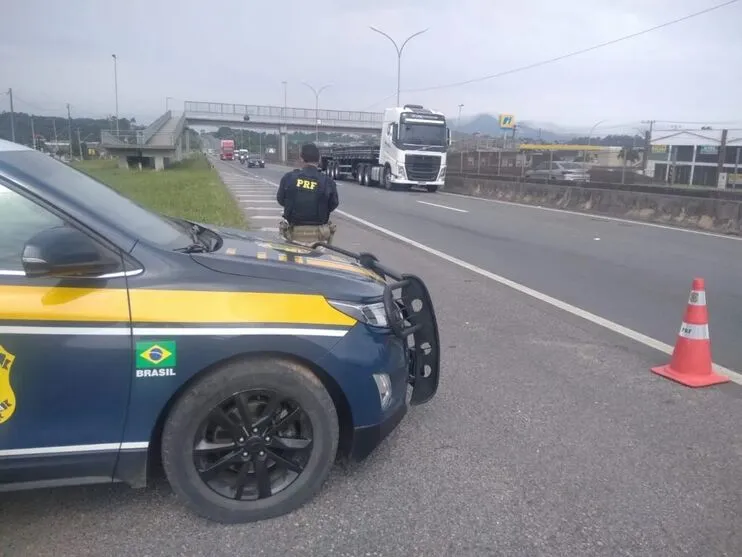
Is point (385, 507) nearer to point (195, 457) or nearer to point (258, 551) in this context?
point (258, 551)

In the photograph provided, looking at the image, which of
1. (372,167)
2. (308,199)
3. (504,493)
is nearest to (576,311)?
(308,199)

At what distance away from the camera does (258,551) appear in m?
2.94

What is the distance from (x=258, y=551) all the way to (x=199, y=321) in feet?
3.44

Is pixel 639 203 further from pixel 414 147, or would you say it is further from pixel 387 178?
pixel 387 178

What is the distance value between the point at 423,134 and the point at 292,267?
27808mm

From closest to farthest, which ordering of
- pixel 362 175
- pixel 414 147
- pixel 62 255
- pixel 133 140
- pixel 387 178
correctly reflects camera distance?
pixel 62 255 → pixel 414 147 → pixel 387 178 → pixel 362 175 → pixel 133 140

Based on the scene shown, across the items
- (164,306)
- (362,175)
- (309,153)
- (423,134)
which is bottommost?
(362,175)

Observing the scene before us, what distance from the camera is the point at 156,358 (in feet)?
9.47

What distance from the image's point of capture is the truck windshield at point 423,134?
30.0m

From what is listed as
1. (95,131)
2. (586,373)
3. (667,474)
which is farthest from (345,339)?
(95,131)

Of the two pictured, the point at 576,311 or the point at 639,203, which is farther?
the point at 639,203

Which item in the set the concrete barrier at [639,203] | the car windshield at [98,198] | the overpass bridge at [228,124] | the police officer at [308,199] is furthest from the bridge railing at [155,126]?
the car windshield at [98,198]

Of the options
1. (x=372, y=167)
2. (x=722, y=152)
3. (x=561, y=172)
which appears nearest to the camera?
(x=722, y=152)

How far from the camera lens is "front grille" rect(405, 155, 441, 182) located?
29.9m
